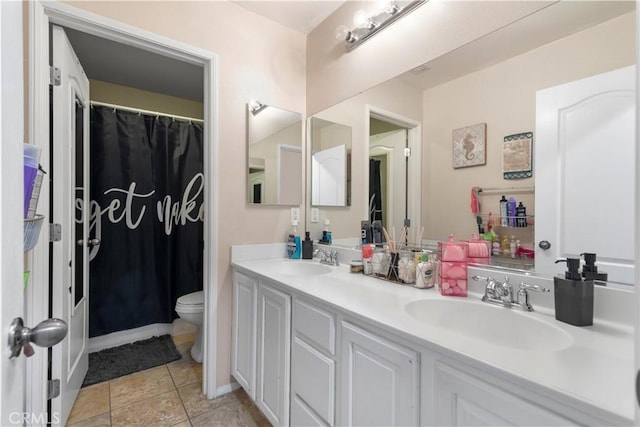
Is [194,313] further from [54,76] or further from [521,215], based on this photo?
[521,215]

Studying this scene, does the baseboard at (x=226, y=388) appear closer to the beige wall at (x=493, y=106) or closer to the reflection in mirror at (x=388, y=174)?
the reflection in mirror at (x=388, y=174)

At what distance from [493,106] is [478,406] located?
1094mm

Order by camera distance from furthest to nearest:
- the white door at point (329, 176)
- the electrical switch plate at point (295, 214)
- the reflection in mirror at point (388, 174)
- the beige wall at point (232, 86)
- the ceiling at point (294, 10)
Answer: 1. the electrical switch plate at point (295, 214)
2. the white door at point (329, 176)
3. the ceiling at point (294, 10)
4. the beige wall at point (232, 86)
5. the reflection in mirror at point (388, 174)

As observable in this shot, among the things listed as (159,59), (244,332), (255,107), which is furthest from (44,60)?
(244,332)

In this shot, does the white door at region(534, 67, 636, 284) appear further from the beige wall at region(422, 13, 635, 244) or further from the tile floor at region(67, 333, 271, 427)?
the tile floor at region(67, 333, 271, 427)

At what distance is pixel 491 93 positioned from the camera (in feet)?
4.00

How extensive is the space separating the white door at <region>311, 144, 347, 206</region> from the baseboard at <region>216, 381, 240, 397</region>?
1318 millimetres

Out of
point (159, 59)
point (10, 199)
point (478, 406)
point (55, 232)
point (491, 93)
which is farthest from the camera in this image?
point (159, 59)

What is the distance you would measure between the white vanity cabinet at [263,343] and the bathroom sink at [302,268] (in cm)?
27

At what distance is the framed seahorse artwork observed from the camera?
124 cm

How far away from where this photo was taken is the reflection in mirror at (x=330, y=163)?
1.97m

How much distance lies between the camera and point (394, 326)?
83 centimetres

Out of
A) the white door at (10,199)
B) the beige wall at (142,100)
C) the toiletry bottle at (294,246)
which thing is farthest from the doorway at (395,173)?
the beige wall at (142,100)

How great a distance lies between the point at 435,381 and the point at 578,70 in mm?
1085
